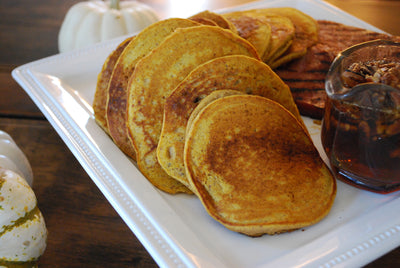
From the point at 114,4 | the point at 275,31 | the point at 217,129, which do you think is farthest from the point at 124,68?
the point at 114,4

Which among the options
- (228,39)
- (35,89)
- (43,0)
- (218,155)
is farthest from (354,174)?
(43,0)

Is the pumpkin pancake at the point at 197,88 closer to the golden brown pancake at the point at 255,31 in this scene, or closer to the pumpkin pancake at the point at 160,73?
the pumpkin pancake at the point at 160,73

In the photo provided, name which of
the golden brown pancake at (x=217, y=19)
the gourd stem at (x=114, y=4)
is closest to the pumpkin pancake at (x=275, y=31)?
the golden brown pancake at (x=217, y=19)

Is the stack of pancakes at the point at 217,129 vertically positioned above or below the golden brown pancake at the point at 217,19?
below

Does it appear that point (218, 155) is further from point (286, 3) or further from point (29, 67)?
point (286, 3)

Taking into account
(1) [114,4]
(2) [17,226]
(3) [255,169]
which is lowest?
(2) [17,226]

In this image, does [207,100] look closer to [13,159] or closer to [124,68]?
[124,68]

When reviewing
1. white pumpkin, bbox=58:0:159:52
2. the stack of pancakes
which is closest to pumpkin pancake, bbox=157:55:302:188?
the stack of pancakes
